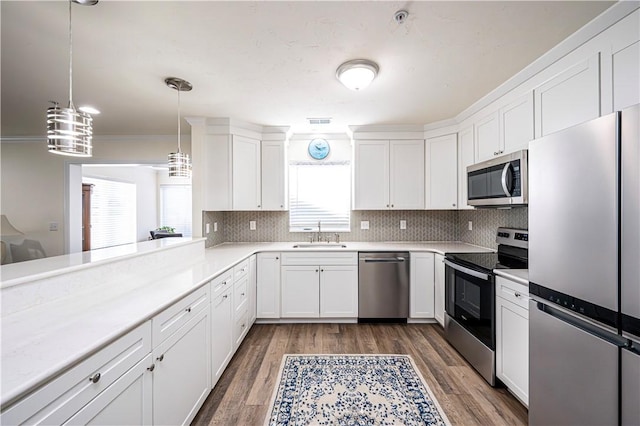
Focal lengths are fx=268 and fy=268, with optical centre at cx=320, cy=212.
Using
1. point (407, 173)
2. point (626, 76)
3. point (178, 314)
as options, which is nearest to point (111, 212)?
point (178, 314)

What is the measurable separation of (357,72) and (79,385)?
222cm

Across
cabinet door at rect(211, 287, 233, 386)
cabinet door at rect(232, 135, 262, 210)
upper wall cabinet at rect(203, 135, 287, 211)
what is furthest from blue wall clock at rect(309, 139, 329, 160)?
cabinet door at rect(211, 287, 233, 386)

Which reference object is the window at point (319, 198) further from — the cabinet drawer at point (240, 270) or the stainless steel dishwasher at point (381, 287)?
the cabinet drawer at point (240, 270)

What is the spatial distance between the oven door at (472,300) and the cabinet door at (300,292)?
1461mm

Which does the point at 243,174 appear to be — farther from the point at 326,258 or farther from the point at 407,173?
the point at 407,173

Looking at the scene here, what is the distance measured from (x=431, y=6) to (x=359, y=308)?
115 inches

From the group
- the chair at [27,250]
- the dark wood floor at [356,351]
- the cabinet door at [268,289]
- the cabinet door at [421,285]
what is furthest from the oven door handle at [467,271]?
the chair at [27,250]

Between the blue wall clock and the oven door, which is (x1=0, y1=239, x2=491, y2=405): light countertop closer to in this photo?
the oven door

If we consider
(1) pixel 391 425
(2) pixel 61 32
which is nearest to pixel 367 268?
(1) pixel 391 425

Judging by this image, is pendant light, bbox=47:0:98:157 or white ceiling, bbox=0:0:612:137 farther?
white ceiling, bbox=0:0:612:137

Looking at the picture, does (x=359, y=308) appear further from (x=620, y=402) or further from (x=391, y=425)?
(x=620, y=402)

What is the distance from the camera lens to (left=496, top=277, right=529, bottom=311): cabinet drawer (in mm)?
1762

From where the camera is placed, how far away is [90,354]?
938mm

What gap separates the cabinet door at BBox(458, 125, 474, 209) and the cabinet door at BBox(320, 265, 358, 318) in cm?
152
